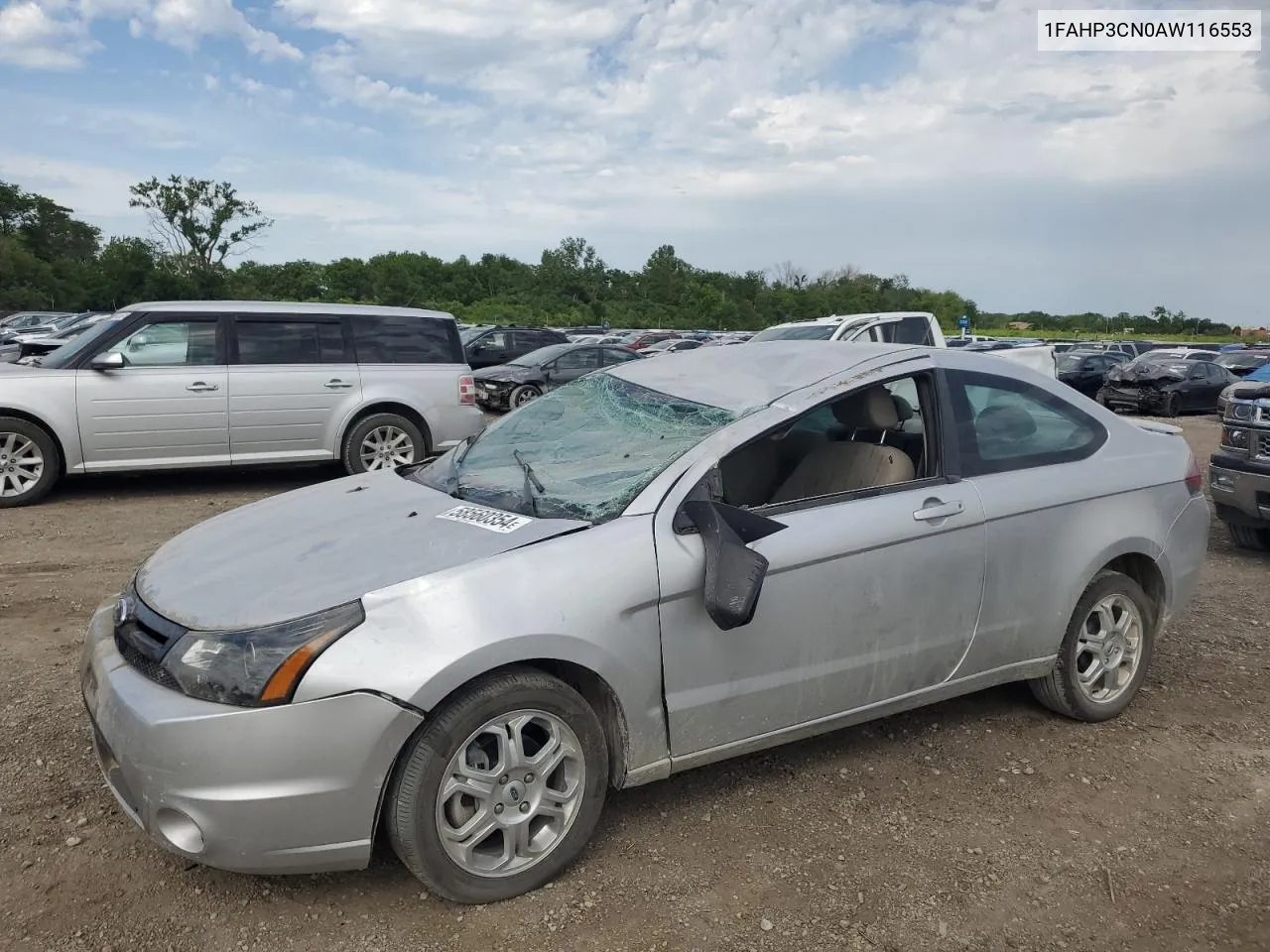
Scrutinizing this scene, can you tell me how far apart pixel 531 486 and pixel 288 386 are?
639cm

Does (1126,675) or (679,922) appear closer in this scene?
(679,922)

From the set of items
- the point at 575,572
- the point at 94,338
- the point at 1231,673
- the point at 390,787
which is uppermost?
the point at 94,338

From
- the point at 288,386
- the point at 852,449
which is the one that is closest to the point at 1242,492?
the point at 852,449

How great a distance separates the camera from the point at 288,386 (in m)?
9.08

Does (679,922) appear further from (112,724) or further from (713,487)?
(112,724)

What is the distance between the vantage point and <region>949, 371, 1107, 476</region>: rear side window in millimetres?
3807

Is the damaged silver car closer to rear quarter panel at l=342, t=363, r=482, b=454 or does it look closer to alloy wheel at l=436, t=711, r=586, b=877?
alloy wheel at l=436, t=711, r=586, b=877

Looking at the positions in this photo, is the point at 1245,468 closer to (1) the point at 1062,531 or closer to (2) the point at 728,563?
(1) the point at 1062,531

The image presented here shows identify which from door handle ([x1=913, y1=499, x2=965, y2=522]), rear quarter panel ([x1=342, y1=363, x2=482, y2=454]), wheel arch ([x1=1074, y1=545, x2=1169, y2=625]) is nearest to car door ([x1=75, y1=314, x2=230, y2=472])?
rear quarter panel ([x1=342, y1=363, x2=482, y2=454])

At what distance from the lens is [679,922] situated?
2.76 metres

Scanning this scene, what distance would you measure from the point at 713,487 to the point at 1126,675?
2229 millimetres

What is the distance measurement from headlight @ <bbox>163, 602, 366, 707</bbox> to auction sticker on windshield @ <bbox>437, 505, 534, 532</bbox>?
1.78ft

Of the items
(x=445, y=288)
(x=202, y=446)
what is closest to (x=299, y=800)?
(x=202, y=446)

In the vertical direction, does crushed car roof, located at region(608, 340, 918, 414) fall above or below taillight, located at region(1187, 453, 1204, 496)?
above
